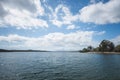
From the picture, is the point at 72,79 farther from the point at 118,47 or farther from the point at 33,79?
the point at 118,47

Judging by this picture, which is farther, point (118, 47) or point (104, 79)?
point (118, 47)

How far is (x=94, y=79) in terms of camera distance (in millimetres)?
26391

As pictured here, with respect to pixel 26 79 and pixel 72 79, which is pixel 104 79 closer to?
pixel 72 79

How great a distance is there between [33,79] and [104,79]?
1481 centimetres

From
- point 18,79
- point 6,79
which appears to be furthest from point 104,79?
point 6,79

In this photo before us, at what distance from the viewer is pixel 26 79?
2577 centimetres

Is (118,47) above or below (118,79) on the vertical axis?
above

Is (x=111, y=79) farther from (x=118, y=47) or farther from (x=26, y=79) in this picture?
(x=118, y=47)

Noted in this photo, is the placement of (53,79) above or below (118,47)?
below

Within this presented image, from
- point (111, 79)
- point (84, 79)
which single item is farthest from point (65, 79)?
point (111, 79)

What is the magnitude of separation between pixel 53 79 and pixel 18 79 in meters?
7.07

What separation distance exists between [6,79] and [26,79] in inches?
156

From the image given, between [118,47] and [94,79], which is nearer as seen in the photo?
[94,79]

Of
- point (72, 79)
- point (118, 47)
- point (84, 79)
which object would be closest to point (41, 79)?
point (72, 79)
